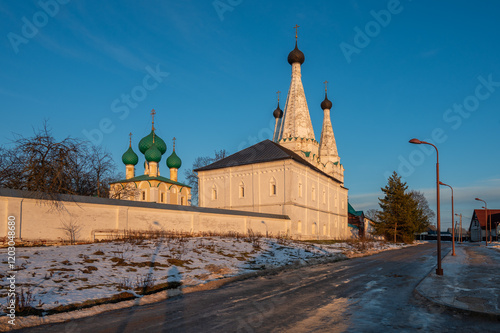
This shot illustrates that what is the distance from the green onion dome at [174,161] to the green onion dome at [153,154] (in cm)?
368

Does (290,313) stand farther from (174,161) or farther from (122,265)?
(174,161)

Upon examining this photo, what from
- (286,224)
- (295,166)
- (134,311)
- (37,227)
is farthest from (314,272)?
(295,166)

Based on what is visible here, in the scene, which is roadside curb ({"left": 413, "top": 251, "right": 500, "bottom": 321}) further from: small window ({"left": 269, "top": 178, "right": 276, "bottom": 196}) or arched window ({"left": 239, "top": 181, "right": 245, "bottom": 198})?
arched window ({"left": 239, "top": 181, "right": 245, "bottom": 198})

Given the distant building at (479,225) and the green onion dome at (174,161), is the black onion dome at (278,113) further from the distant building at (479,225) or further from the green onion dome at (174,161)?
the distant building at (479,225)

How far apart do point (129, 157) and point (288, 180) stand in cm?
2614

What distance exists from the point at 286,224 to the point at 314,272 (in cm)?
1956

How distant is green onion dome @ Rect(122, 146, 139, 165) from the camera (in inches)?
2094

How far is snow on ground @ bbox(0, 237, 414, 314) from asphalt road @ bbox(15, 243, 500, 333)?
1607 mm

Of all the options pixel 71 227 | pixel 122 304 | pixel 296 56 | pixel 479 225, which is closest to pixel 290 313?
→ pixel 122 304

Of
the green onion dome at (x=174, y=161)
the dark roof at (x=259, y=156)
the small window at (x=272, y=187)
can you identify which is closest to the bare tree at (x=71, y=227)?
the dark roof at (x=259, y=156)

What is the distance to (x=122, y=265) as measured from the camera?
13.5m

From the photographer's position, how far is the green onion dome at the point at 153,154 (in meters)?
50.9

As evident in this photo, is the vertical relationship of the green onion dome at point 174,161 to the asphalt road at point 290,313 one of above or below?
above


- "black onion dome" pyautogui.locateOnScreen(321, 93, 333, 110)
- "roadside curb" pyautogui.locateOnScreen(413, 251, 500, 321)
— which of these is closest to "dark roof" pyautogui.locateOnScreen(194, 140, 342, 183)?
"black onion dome" pyautogui.locateOnScreen(321, 93, 333, 110)
